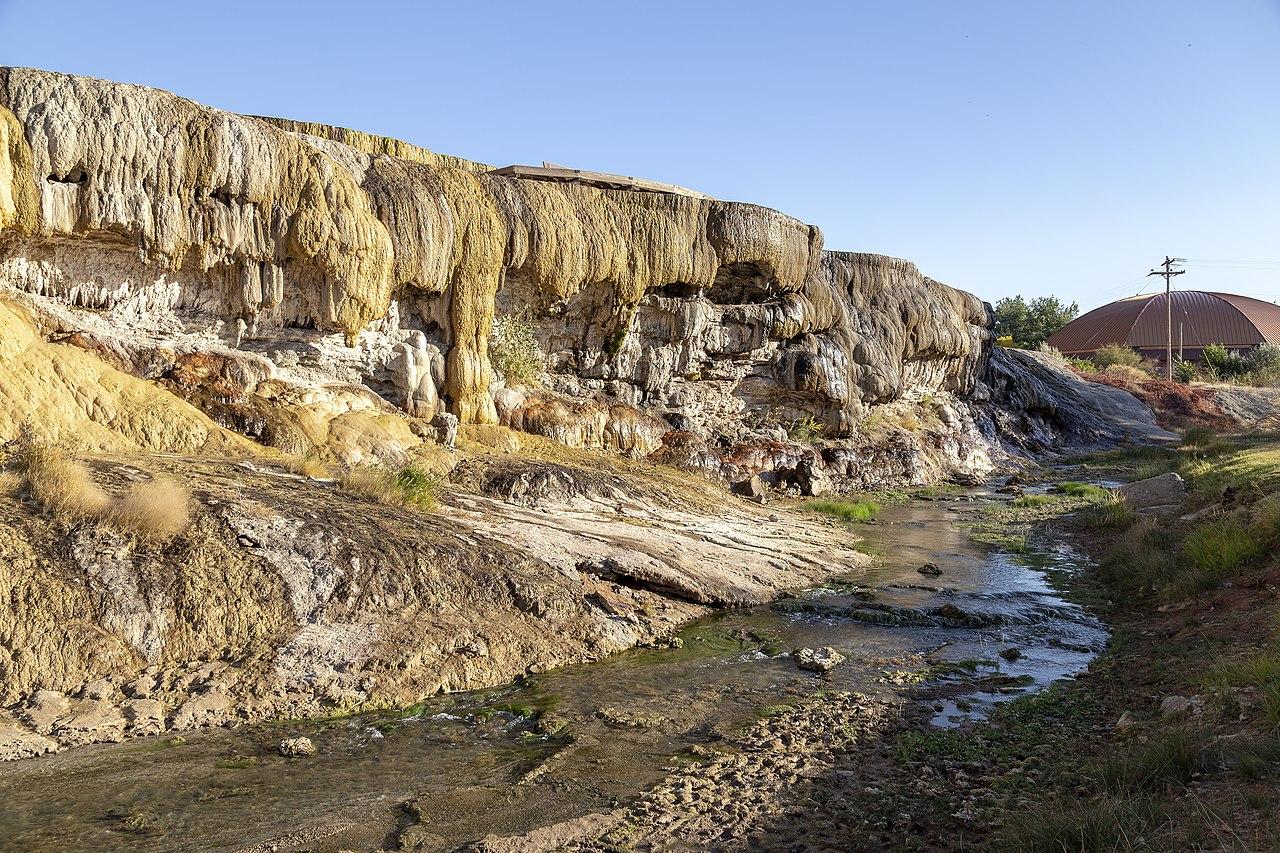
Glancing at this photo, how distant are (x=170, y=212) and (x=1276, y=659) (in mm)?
13631

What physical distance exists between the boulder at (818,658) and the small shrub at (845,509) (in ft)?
29.7

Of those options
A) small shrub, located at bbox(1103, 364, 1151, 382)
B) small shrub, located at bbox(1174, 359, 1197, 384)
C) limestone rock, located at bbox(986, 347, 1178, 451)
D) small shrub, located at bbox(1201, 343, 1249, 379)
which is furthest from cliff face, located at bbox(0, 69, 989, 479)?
small shrub, located at bbox(1201, 343, 1249, 379)

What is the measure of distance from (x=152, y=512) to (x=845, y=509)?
13.4 metres

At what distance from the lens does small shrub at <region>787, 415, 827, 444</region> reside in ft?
73.4

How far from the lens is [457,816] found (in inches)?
219

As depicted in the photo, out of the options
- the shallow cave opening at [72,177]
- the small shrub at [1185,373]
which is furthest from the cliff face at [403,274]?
the small shrub at [1185,373]

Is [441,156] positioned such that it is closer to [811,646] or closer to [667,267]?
[667,267]

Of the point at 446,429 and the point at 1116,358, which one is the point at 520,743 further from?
the point at 1116,358

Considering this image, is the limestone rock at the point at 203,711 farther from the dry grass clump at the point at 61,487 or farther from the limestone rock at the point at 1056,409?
the limestone rock at the point at 1056,409

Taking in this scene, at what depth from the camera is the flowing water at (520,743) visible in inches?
213

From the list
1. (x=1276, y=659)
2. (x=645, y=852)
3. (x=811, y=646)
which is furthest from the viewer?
(x=811, y=646)

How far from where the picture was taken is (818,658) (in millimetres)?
8883

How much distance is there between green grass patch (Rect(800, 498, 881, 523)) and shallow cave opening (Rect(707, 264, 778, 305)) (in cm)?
542

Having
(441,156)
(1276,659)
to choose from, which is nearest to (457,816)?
(1276,659)
